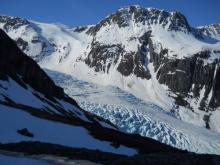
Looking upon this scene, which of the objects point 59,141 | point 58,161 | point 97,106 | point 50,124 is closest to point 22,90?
point 50,124

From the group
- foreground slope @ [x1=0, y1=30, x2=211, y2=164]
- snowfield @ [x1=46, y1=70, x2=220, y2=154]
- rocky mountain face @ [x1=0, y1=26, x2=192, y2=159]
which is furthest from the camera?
snowfield @ [x1=46, y1=70, x2=220, y2=154]

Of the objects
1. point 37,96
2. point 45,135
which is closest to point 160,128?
point 37,96

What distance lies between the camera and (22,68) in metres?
91.5

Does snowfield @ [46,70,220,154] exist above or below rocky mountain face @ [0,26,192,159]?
below

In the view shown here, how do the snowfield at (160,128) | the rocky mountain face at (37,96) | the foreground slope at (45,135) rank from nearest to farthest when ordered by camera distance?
the foreground slope at (45,135) < the rocky mountain face at (37,96) < the snowfield at (160,128)

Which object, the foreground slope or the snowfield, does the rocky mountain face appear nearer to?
the foreground slope

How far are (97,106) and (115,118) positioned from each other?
11.9 meters

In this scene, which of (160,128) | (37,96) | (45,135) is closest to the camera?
(45,135)

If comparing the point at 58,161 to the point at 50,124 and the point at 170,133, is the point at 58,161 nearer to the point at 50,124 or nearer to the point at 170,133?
the point at 50,124

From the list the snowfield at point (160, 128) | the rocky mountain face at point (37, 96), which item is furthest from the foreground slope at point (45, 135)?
the snowfield at point (160, 128)

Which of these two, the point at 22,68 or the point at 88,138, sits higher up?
the point at 22,68

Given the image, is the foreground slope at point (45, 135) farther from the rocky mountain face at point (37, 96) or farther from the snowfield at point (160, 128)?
the snowfield at point (160, 128)

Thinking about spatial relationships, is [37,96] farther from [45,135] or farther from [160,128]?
[160,128]

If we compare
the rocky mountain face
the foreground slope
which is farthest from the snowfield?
the foreground slope
